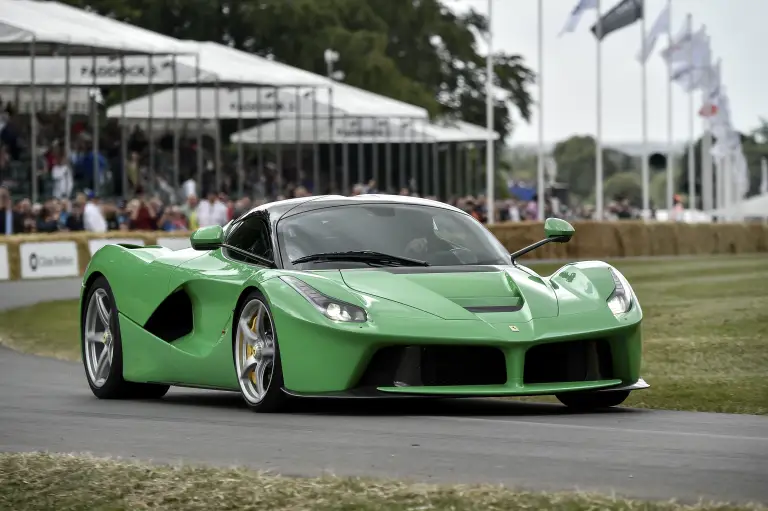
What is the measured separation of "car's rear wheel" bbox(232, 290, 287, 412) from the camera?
33.0 ft

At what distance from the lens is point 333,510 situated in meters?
6.24

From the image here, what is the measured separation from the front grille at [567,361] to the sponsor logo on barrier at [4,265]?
75.4ft

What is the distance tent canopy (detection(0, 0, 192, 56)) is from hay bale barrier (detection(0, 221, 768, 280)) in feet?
44.3

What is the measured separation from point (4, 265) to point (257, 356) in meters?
22.5

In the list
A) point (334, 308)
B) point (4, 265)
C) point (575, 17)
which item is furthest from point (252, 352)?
point (575, 17)

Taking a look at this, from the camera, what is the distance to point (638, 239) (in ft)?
166

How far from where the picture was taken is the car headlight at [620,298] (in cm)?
1037

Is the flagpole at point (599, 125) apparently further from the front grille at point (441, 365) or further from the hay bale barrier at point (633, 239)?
the front grille at point (441, 365)

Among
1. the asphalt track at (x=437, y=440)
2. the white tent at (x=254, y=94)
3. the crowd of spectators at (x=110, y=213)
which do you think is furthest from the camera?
the white tent at (x=254, y=94)

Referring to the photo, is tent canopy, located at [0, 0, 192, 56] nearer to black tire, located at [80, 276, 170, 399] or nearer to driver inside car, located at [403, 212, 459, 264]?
black tire, located at [80, 276, 170, 399]

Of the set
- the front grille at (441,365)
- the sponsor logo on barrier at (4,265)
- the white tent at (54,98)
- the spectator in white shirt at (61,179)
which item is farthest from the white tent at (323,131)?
the front grille at (441,365)

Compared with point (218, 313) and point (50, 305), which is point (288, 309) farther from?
point (50, 305)

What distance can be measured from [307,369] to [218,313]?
3.87 feet

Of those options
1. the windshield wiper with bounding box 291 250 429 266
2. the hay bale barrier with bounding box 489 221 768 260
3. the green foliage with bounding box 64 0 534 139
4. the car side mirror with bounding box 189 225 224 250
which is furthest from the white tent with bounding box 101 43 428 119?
the windshield wiper with bounding box 291 250 429 266
